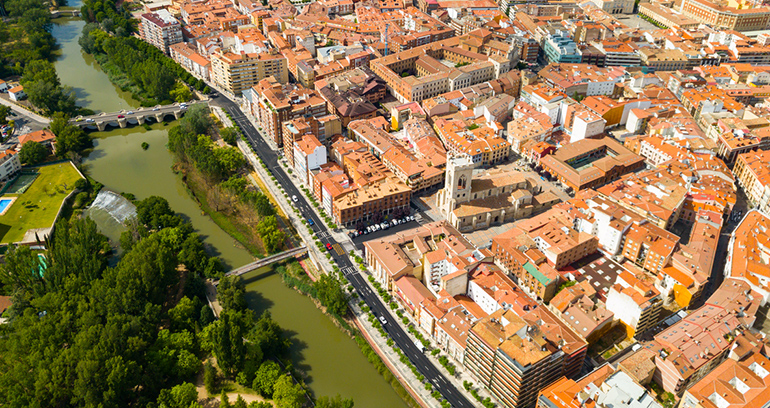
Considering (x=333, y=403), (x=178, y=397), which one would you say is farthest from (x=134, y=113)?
(x=333, y=403)

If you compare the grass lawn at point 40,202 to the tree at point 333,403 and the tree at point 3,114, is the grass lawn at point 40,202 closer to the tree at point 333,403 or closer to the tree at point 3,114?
the tree at point 3,114

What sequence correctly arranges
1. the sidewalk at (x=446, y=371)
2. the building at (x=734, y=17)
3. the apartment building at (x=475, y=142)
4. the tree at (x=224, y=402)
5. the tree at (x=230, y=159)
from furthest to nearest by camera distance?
1. the building at (x=734, y=17)
2. the apartment building at (x=475, y=142)
3. the tree at (x=230, y=159)
4. the sidewalk at (x=446, y=371)
5. the tree at (x=224, y=402)

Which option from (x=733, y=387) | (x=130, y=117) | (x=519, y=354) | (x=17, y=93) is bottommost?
(x=130, y=117)

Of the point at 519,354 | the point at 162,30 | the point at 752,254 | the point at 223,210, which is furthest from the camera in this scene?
the point at 162,30

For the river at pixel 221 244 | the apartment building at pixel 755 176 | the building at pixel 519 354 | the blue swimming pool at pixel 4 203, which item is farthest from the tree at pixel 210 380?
the apartment building at pixel 755 176

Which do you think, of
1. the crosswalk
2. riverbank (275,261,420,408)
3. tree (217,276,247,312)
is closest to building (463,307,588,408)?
riverbank (275,261,420,408)

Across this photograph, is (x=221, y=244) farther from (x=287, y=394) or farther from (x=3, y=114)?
(x=3, y=114)

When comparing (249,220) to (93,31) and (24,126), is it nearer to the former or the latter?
(24,126)
